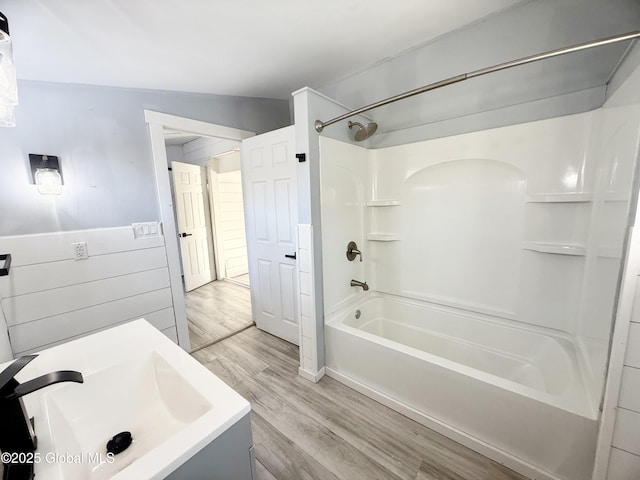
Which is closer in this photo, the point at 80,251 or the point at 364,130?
the point at 80,251

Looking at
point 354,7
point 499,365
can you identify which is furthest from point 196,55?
point 499,365

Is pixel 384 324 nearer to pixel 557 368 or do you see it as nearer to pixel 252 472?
pixel 557 368

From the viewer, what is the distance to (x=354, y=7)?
136 cm

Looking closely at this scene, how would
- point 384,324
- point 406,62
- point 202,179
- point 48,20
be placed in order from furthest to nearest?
point 202,179
point 384,324
point 406,62
point 48,20

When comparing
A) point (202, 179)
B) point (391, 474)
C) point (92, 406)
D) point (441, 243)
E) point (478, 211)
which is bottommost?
point (391, 474)

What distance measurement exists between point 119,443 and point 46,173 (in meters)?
1.70

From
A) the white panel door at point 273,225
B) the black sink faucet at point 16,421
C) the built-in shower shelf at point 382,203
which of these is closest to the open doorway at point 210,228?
the white panel door at point 273,225

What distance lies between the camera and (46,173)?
1.55 meters

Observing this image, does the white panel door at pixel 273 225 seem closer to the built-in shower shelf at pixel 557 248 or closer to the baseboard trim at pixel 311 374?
the baseboard trim at pixel 311 374

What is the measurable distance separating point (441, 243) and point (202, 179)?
3.70m

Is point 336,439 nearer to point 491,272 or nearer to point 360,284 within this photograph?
point 360,284

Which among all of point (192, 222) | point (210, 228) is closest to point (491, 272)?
point (192, 222)

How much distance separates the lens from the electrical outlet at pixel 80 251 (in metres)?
1.69

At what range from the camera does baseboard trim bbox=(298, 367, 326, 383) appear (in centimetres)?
193
